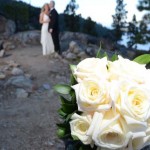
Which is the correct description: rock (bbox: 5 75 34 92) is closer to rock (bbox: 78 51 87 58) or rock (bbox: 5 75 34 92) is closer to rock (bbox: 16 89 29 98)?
rock (bbox: 16 89 29 98)

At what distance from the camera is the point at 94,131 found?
1598 millimetres

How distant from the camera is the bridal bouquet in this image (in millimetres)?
1579

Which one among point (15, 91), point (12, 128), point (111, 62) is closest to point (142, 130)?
point (111, 62)

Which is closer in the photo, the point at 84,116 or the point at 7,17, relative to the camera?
A: the point at 84,116

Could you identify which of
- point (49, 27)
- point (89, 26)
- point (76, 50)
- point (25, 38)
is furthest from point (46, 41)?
point (89, 26)

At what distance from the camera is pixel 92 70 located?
1.70m

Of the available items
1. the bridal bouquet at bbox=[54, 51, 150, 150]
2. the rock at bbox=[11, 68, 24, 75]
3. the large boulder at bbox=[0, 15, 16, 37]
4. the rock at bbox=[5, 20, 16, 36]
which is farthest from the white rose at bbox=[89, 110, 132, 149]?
the rock at bbox=[5, 20, 16, 36]

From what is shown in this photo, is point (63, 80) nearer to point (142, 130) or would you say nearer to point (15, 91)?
point (15, 91)

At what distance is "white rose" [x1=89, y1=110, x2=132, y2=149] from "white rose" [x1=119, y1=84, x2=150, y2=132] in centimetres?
3

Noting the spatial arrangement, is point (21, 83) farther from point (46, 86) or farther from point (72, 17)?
point (72, 17)

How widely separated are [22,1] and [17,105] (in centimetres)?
1455

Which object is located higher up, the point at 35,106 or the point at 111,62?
the point at 111,62

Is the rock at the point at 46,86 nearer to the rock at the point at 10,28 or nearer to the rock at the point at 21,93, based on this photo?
the rock at the point at 21,93

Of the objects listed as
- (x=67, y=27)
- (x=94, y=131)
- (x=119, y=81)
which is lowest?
(x=67, y=27)
